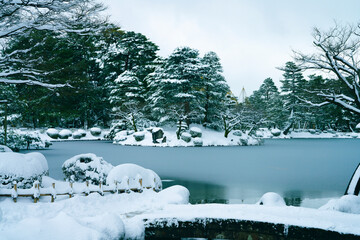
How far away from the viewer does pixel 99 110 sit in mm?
40594

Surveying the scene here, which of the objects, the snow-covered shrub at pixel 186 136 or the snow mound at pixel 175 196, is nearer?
the snow mound at pixel 175 196

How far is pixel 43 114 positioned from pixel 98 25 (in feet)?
92.9

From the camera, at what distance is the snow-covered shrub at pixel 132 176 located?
6.83 m

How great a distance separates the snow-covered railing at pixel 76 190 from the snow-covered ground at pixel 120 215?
0.13m

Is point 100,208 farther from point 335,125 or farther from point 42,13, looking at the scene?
point 335,125

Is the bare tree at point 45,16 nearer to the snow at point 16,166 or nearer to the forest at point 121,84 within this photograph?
the forest at point 121,84

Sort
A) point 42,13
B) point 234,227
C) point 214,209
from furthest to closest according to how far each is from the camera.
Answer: point 42,13 → point 214,209 → point 234,227

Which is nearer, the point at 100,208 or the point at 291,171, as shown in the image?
the point at 100,208

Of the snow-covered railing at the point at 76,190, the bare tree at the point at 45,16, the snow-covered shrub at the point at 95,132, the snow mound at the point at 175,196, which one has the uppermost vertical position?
the bare tree at the point at 45,16

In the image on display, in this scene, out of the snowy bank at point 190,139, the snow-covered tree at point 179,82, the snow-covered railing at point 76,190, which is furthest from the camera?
the snow-covered tree at point 179,82

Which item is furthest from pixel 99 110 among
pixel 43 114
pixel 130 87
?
pixel 130 87

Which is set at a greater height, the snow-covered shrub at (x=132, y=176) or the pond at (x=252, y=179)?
the snow-covered shrub at (x=132, y=176)

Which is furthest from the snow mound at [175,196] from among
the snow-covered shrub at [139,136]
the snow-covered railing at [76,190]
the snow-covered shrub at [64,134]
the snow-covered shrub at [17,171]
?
the snow-covered shrub at [64,134]

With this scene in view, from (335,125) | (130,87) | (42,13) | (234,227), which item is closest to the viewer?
(234,227)
